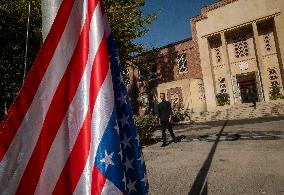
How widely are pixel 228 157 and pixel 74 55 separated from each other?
665 centimetres

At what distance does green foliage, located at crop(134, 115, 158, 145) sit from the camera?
1222 cm

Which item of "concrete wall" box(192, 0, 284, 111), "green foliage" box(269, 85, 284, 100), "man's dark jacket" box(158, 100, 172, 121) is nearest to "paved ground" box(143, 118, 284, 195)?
"man's dark jacket" box(158, 100, 172, 121)

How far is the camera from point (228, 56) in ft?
107

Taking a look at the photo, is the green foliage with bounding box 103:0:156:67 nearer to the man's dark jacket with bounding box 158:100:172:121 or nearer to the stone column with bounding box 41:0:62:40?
the man's dark jacket with bounding box 158:100:172:121

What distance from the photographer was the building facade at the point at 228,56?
96.9ft

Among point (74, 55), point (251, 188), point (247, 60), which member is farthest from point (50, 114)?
point (247, 60)

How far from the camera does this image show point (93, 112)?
1.76m

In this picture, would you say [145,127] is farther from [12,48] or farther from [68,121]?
[68,121]

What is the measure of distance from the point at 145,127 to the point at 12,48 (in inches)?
288

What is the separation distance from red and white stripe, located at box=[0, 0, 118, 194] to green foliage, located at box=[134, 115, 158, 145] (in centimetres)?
1029

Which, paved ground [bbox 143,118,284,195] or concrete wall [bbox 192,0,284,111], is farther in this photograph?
concrete wall [bbox 192,0,284,111]

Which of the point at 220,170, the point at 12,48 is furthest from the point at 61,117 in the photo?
the point at 12,48

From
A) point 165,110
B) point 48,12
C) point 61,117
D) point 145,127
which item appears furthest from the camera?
point 145,127

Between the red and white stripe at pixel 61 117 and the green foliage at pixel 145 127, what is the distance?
10288 mm
